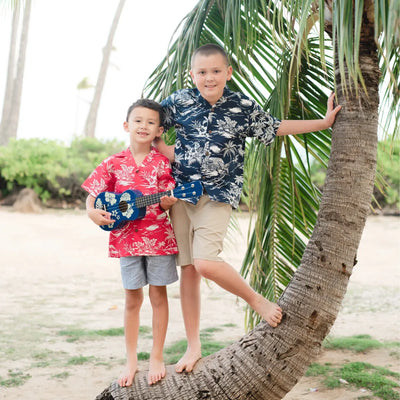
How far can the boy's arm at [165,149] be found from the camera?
3.67 meters

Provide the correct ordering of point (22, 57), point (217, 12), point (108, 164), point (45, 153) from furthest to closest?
1. point (22, 57)
2. point (45, 153)
3. point (217, 12)
4. point (108, 164)

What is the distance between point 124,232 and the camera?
3514mm

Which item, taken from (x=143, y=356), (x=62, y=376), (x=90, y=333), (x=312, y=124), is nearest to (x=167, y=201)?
(x=312, y=124)

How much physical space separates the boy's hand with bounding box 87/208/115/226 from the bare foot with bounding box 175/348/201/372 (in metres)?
0.95

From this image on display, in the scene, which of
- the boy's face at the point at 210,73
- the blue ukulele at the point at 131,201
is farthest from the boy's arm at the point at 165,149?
the boy's face at the point at 210,73

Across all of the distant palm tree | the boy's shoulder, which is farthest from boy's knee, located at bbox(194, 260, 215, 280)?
the distant palm tree

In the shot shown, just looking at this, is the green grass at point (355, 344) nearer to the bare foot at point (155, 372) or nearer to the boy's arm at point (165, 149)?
the bare foot at point (155, 372)

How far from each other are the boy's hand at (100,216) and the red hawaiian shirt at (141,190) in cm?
14

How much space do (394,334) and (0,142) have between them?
1932 cm

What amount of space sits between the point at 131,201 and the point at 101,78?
20.8m

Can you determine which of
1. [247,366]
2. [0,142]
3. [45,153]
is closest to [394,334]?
[247,366]

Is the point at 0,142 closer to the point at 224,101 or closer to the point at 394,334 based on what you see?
the point at 394,334

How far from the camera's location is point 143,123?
3.51 metres

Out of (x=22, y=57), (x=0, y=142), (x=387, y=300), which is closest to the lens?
(x=387, y=300)
